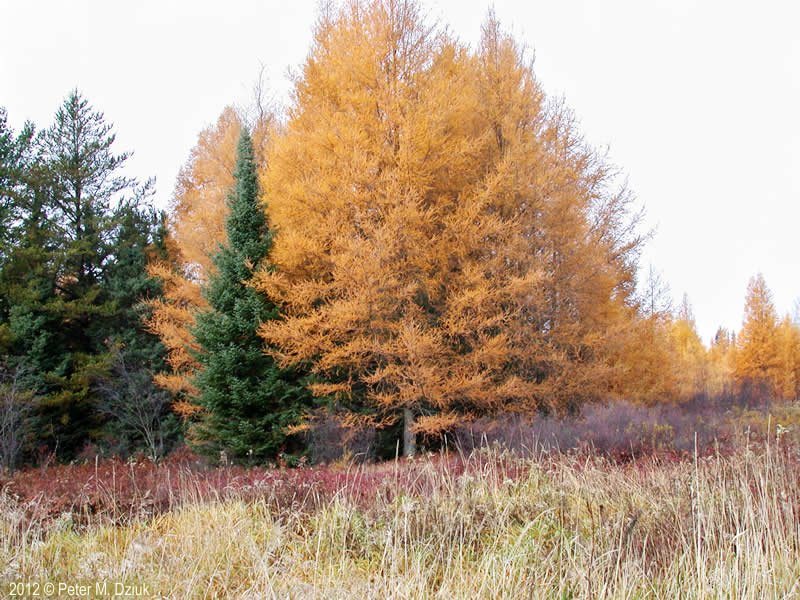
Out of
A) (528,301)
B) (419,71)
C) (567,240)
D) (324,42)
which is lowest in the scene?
(528,301)

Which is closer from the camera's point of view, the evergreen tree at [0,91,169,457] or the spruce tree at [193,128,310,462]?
the spruce tree at [193,128,310,462]

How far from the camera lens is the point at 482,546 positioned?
3.60 m

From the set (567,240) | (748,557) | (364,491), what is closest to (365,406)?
(567,240)

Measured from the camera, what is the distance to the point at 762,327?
33.1 meters

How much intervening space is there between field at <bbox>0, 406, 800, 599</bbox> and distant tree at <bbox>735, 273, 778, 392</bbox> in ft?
106

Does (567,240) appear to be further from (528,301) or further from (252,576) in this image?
(252,576)

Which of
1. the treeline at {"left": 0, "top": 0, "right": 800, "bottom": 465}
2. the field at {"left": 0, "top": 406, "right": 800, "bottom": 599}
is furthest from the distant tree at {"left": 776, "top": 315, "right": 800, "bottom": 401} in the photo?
the field at {"left": 0, "top": 406, "right": 800, "bottom": 599}

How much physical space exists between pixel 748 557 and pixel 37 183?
20.7 meters

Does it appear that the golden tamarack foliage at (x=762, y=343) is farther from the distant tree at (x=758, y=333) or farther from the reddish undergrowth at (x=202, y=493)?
the reddish undergrowth at (x=202, y=493)

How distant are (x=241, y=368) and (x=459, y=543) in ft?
29.5

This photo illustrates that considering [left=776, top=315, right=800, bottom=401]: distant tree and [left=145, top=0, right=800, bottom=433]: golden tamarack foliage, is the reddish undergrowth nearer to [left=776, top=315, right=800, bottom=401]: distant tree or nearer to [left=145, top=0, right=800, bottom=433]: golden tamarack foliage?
[left=145, top=0, right=800, bottom=433]: golden tamarack foliage

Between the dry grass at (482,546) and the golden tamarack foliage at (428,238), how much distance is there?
571 centimetres

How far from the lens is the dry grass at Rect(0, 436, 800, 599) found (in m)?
2.94

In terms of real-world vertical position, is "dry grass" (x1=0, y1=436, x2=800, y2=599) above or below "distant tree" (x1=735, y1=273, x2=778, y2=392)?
below
